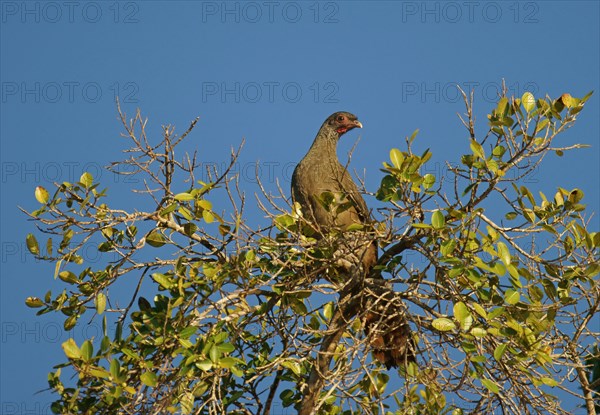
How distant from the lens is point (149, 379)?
14.7ft

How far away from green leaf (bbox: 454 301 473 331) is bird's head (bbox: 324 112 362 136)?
12.1 feet

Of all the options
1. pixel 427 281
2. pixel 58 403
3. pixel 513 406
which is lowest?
pixel 513 406

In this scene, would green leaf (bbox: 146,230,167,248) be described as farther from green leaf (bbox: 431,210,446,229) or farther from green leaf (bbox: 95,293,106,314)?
green leaf (bbox: 431,210,446,229)

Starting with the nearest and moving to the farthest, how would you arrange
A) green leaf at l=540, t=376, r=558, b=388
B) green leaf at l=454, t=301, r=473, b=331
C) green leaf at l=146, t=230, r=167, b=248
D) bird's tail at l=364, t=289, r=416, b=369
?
green leaf at l=454, t=301, r=473, b=331 → green leaf at l=540, t=376, r=558, b=388 → green leaf at l=146, t=230, r=167, b=248 → bird's tail at l=364, t=289, r=416, b=369

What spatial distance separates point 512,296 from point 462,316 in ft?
1.06

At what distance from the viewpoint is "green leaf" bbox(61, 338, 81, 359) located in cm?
444

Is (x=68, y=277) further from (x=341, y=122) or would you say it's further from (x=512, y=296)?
(x=341, y=122)

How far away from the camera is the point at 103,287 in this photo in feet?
16.2

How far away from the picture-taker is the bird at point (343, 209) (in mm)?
5016

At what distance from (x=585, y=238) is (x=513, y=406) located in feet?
3.69

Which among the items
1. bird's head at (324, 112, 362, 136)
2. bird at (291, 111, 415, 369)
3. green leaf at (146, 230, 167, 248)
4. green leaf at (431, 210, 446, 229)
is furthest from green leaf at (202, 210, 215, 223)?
bird's head at (324, 112, 362, 136)

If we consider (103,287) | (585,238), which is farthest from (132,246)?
(585,238)

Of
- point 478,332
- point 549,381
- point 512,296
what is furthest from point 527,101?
point 549,381

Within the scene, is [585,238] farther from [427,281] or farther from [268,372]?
[268,372]
